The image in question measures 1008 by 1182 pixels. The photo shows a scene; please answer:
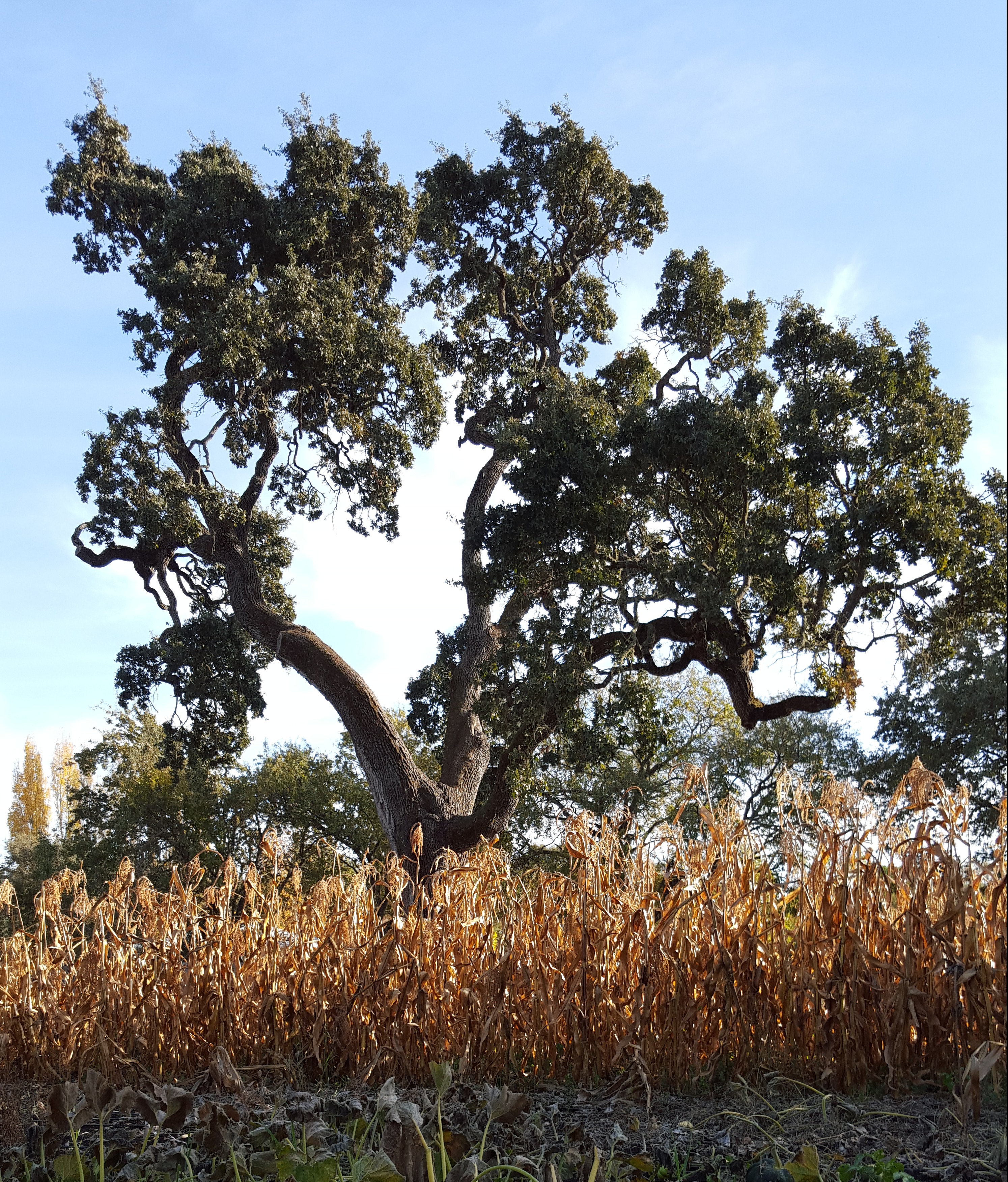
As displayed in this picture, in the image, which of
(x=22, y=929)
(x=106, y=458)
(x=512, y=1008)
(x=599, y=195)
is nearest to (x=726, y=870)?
(x=512, y=1008)

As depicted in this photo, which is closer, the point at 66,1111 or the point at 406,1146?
the point at 406,1146

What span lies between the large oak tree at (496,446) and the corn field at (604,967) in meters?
6.02

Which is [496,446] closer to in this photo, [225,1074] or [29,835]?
[225,1074]

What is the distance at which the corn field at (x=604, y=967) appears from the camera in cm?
268

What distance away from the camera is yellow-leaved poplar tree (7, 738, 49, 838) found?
98.8 feet

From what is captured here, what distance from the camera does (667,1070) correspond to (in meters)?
2.89

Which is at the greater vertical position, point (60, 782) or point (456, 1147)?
point (60, 782)

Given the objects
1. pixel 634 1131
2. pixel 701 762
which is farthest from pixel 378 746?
pixel 634 1131

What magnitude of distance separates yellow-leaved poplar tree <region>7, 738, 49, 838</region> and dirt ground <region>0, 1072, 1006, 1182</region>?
1219 inches

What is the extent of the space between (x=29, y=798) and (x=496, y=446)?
1040 inches

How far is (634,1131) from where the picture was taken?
2477 millimetres

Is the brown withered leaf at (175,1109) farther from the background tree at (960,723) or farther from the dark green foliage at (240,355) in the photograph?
the background tree at (960,723)

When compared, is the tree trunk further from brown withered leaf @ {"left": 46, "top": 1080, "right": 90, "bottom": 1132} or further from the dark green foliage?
brown withered leaf @ {"left": 46, "top": 1080, "right": 90, "bottom": 1132}

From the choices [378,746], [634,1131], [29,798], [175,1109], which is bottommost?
[634,1131]
